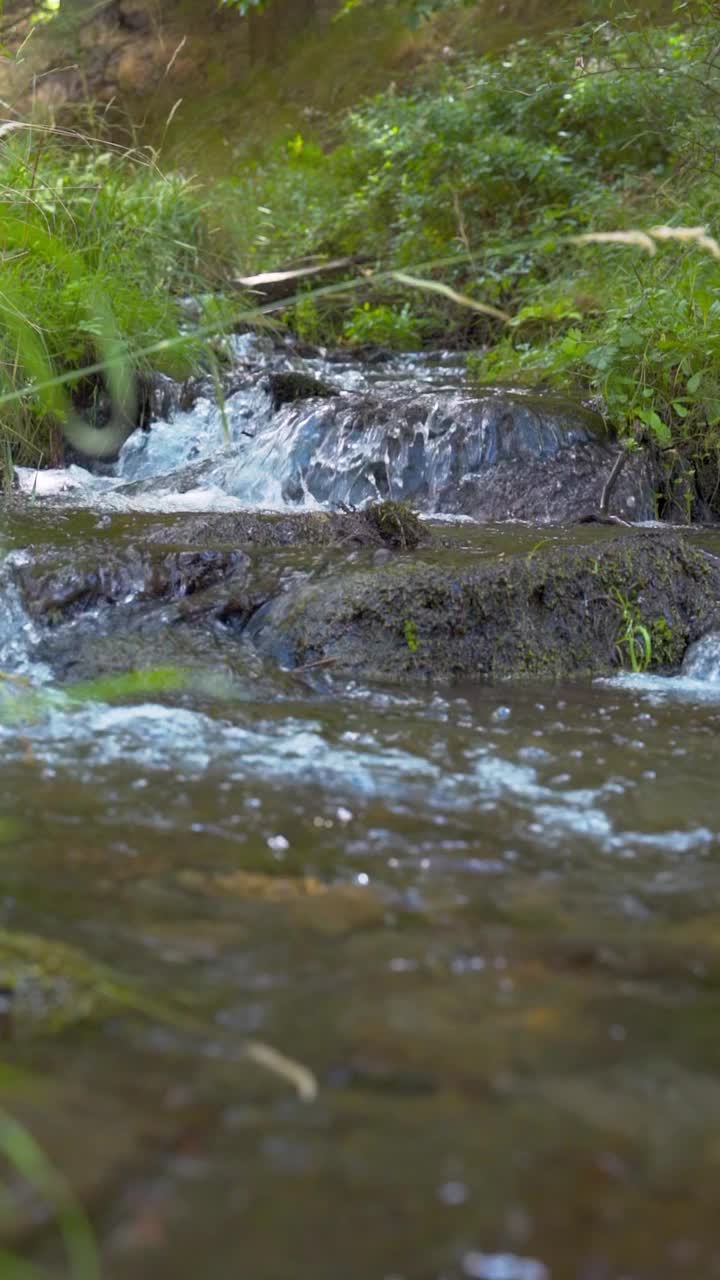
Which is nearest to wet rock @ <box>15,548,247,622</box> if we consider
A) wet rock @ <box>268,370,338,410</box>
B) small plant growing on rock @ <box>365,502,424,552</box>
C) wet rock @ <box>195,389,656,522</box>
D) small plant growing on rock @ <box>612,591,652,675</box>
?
small plant growing on rock @ <box>365,502,424,552</box>

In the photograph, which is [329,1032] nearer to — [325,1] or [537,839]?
[537,839]

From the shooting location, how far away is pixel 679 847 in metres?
2.14

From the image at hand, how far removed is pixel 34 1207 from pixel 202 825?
3.25 ft

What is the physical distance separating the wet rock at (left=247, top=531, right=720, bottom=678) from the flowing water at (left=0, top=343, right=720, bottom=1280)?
764 mm

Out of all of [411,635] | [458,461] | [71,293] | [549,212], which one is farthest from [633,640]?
[549,212]

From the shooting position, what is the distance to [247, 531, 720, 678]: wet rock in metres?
3.63

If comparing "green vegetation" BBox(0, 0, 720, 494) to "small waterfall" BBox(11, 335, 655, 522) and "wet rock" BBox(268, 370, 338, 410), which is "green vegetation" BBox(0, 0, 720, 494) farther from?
"wet rock" BBox(268, 370, 338, 410)

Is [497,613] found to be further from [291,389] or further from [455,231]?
[455,231]

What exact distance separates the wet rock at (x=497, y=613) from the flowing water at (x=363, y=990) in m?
0.76

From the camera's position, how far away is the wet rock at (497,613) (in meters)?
3.63

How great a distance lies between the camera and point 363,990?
1.58 meters

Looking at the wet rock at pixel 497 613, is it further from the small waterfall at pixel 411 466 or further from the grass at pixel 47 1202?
the grass at pixel 47 1202

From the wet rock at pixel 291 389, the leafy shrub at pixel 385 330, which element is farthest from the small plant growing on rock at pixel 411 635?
the leafy shrub at pixel 385 330

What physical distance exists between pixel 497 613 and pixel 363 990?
2286 millimetres
